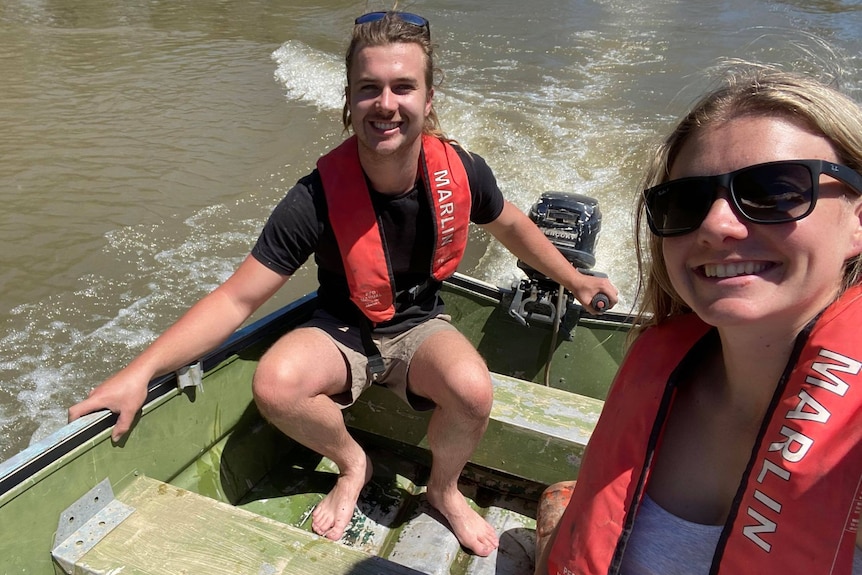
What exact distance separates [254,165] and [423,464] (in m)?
4.37

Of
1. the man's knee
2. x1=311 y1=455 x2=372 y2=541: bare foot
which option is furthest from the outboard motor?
the man's knee

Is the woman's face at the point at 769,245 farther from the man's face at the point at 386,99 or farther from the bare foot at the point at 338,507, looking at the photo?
the bare foot at the point at 338,507

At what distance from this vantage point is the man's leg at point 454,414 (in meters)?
1.84

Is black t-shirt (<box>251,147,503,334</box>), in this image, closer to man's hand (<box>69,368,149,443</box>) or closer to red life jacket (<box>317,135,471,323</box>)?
red life jacket (<box>317,135,471,323</box>)

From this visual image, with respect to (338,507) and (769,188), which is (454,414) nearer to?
(338,507)

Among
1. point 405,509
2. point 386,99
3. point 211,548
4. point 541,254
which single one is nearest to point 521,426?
point 405,509

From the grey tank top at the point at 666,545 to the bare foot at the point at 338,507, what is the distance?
106cm

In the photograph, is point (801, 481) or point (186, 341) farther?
point (186, 341)

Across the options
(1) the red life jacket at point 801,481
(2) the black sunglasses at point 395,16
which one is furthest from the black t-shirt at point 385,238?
(1) the red life jacket at point 801,481

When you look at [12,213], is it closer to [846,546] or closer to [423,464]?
[423,464]

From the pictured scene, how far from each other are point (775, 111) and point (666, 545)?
76cm

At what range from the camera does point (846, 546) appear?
0.92m

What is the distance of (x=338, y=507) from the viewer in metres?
2.03

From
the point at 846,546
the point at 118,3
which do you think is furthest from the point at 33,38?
the point at 846,546
